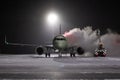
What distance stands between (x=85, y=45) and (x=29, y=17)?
24355 millimetres

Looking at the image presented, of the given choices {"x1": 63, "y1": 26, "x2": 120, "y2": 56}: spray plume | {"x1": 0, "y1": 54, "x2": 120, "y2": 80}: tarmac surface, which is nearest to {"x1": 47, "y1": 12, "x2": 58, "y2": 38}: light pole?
{"x1": 63, "y1": 26, "x2": 120, "y2": 56}: spray plume

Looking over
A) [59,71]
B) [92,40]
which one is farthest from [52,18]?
[59,71]

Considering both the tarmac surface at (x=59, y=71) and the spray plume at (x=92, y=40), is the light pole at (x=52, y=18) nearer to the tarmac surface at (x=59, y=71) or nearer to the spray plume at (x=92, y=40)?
the spray plume at (x=92, y=40)

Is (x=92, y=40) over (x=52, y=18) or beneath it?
beneath

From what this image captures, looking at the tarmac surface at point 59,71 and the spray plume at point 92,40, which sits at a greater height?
the spray plume at point 92,40

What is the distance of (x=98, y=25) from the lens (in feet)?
250

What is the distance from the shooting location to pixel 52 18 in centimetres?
7138

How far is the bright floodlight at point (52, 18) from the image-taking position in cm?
7193

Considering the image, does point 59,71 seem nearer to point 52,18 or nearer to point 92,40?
point 92,40

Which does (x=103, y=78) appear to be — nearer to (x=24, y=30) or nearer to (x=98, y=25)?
(x=98, y=25)

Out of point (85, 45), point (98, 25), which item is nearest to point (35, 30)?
point (98, 25)

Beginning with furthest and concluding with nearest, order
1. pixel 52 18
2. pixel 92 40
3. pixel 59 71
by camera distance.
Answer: pixel 52 18
pixel 92 40
pixel 59 71

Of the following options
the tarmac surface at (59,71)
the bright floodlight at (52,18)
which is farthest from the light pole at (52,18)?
the tarmac surface at (59,71)

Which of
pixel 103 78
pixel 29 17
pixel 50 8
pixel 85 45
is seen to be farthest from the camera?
pixel 29 17
